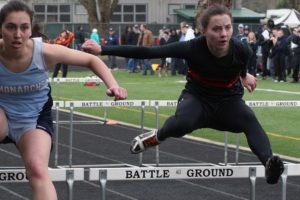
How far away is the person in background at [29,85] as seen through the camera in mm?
6516

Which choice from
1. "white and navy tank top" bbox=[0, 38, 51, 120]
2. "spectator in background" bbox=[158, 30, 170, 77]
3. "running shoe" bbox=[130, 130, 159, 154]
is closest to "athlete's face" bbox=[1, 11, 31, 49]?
"white and navy tank top" bbox=[0, 38, 51, 120]

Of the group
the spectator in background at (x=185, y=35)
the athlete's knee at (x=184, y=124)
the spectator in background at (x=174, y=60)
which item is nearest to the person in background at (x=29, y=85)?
the athlete's knee at (x=184, y=124)

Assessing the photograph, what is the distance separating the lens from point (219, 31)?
7.82 m

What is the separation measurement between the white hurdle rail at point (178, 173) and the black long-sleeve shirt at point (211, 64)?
0.68 meters

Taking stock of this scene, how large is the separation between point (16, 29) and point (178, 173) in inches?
76.3

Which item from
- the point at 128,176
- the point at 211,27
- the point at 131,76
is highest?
the point at 211,27

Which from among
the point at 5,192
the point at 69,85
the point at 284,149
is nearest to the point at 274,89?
the point at 69,85

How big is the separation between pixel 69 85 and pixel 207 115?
21988mm

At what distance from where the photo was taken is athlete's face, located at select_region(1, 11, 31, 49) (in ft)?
21.4

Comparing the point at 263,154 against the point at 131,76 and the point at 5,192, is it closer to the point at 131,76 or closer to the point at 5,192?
the point at 5,192

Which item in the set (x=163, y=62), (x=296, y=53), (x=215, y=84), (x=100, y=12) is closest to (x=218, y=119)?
(x=215, y=84)

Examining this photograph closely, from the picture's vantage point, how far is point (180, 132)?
26.2 ft

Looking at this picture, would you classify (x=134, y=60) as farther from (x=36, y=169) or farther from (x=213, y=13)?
(x=36, y=169)

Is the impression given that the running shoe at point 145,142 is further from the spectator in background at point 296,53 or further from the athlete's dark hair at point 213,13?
the spectator in background at point 296,53
